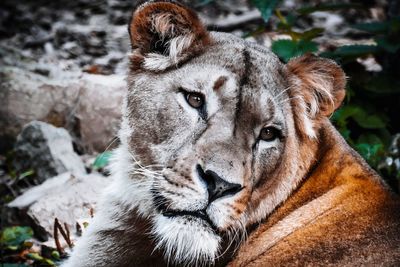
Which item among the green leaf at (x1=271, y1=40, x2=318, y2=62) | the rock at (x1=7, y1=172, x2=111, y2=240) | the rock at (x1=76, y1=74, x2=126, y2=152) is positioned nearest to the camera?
the rock at (x1=7, y1=172, x2=111, y2=240)

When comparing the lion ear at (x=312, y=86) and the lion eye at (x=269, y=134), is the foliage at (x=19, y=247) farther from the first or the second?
the lion ear at (x=312, y=86)

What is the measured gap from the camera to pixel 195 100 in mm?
3697

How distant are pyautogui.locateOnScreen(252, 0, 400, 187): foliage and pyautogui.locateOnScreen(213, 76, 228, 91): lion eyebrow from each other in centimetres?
232

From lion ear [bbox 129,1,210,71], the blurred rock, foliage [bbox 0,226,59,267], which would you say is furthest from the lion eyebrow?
the blurred rock

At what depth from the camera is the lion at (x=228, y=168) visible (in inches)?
132

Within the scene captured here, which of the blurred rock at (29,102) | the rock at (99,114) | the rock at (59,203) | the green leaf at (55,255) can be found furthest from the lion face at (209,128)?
the blurred rock at (29,102)

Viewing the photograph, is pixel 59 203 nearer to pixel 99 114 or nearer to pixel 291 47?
pixel 99 114

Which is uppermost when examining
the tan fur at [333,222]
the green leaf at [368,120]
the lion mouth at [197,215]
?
the lion mouth at [197,215]

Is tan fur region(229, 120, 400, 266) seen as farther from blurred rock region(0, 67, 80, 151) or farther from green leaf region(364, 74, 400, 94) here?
blurred rock region(0, 67, 80, 151)

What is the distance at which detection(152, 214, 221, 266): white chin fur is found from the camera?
3330 millimetres

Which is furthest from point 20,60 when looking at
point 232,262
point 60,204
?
point 232,262

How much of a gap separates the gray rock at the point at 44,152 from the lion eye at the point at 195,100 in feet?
9.71

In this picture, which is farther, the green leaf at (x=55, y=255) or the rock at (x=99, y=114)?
the rock at (x=99, y=114)

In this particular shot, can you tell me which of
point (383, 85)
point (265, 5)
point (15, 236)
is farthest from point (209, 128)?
point (383, 85)
